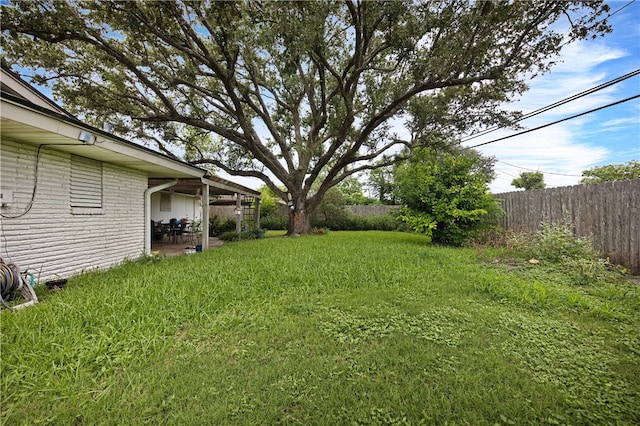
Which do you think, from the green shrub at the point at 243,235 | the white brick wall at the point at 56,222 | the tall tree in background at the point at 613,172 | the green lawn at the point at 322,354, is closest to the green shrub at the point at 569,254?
the green lawn at the point at 322,354

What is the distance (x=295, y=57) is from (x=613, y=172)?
31.5m

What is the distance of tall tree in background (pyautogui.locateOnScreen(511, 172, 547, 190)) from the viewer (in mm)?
29062

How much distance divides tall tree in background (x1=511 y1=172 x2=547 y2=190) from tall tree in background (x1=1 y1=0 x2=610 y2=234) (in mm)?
26253

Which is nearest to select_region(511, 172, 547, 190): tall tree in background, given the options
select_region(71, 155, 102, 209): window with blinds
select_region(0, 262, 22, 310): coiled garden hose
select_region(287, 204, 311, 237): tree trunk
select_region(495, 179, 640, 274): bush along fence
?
select_region(495, 179, 640, 274): bush along fence

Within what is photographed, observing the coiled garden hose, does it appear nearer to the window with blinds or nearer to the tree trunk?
the window with blinds

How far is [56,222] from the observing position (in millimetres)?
4379

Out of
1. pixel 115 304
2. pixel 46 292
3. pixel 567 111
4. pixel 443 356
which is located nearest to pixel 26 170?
pixel 46 292

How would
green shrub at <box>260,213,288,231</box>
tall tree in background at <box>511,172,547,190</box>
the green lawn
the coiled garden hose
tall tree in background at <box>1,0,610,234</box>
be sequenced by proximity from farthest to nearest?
tall tree in background at <box>511,172,547,190</box>
green shrub at <box>260,213,288,231</box>
tall tree in background at <box>1,0,610,234</box>
the coiled garden hose
the green lawn

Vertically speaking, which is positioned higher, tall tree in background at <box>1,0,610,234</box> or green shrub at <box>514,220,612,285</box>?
tall tree in background at <box>1,0,610,234</box>

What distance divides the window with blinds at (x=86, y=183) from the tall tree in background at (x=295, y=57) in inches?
163

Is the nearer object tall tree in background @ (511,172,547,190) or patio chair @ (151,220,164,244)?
patio chair @ (151,220,164,244)

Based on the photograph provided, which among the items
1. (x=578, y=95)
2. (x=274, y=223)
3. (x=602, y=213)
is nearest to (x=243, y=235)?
(x=274, y=223)

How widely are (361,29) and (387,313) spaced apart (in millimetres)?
7104

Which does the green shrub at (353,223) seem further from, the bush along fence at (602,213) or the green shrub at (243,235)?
the bush along fence at (602,213)
